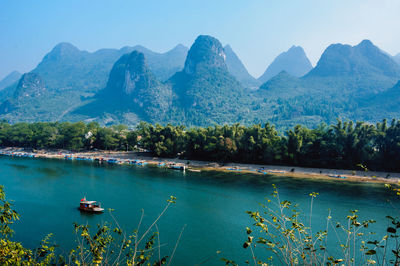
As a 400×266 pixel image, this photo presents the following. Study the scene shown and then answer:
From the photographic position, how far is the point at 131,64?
576 feet

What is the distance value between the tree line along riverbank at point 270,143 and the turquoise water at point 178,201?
234 inches

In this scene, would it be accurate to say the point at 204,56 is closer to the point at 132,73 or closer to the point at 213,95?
the point at 213,95

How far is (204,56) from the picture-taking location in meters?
177

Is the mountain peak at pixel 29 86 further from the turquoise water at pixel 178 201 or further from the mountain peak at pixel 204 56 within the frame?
the turquoise water at pixel 178 201

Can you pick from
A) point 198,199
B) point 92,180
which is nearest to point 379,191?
point 198,199

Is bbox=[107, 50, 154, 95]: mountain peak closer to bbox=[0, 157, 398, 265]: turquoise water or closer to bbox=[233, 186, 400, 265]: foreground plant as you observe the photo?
bbox=[0, 157, 398, 265]: turquoise water

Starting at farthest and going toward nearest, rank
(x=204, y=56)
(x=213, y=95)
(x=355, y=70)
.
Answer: (x=204, y=56), (x=213, y=95), (x=355, y=70)

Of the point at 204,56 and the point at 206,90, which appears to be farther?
the point at 204,56

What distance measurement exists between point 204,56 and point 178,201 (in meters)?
162

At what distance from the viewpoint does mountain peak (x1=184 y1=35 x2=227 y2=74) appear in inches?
6954

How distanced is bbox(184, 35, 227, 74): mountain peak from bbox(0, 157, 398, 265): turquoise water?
144776 mm

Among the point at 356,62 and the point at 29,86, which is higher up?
the point at 356,62

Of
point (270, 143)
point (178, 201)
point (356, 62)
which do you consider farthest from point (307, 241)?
point (356, 62)

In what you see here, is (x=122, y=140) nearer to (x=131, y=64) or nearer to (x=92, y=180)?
(x=92, y=180)
